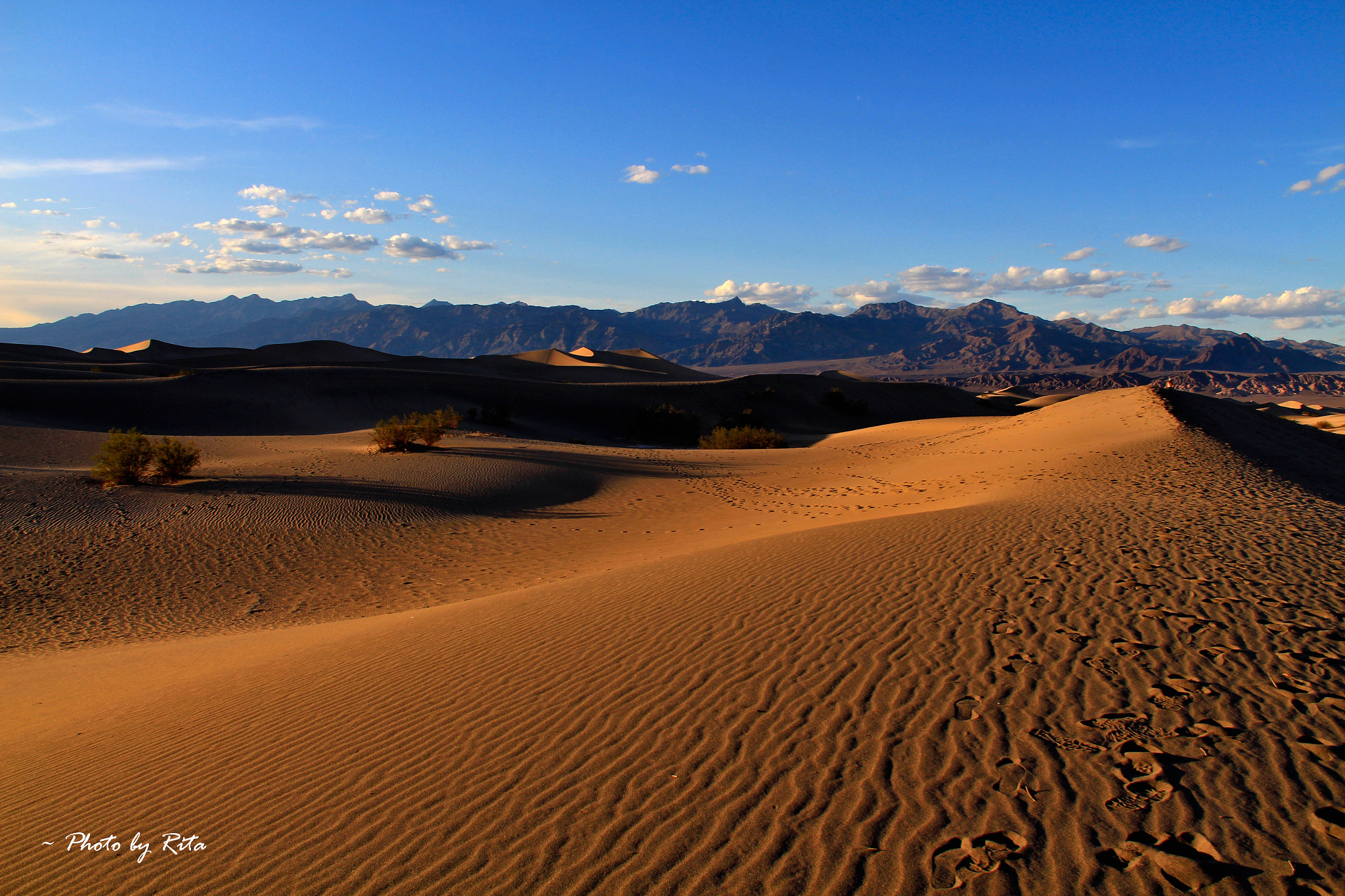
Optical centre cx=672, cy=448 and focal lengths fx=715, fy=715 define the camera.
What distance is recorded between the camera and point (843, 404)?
176ft

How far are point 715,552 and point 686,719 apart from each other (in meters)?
5.04

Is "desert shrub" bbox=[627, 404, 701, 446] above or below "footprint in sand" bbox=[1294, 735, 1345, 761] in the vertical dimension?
below

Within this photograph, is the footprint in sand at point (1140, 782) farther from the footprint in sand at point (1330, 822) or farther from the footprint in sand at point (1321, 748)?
the footprint in sand at point (1321, 748)

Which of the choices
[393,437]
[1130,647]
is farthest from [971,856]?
[393,437]

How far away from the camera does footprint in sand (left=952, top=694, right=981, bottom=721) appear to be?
14.0 ft

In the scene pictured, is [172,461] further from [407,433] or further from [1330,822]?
[1330,822]

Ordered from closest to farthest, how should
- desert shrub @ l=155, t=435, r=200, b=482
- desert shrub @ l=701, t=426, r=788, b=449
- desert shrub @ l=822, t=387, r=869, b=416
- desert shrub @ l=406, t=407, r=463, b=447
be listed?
desert shrub @ l=155, t=435, r=200, b=482
desert shrub @ l=406, t=407, r=463, b=447
desert shrub @ l=701, t=426, r=788, b=449
desert shrub @ l=822, t=387, r=869, b=416

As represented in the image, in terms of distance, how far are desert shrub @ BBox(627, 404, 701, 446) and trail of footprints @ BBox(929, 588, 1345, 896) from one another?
31262mm

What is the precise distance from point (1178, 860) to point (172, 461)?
17.1 metres

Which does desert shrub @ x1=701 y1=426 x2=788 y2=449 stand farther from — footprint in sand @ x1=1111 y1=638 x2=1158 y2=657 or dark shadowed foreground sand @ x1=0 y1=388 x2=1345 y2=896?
footprint in sand @ x1=1111 y1=638 x2=1158 y2=657

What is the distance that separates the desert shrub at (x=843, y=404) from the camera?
5305 cm

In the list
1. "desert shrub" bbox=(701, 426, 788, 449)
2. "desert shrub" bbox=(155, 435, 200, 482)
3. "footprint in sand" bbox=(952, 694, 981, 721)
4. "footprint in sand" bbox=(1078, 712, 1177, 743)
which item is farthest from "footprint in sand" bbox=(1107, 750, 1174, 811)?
"desert shrub" bbox=(701, 426, 788, 449)

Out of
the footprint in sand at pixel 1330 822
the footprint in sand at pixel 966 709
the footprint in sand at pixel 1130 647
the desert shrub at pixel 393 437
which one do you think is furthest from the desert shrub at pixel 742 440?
the footprint in sand at pixel 1330 822

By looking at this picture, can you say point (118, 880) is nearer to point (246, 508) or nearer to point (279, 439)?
point (246, 508)
